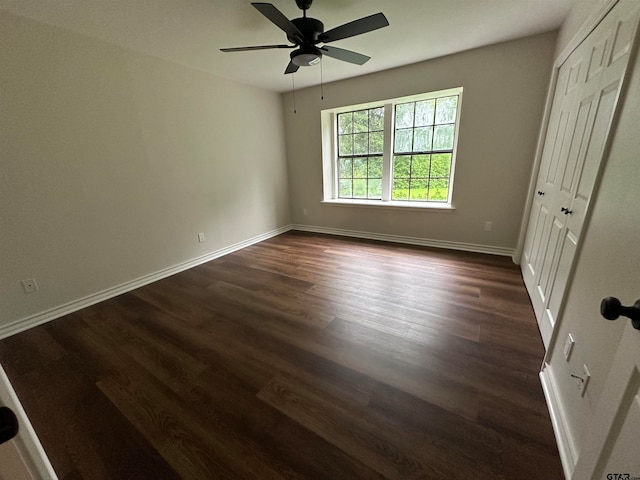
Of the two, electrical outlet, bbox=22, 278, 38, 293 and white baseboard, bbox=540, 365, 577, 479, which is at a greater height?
electrical outlet, bbox=22, 278, 38, 293

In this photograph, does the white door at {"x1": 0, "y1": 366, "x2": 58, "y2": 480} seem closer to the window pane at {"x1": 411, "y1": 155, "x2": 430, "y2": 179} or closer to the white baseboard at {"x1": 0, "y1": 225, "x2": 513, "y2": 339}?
the white baseboard at {"x1": 0, "y1": 225, "x2": 513, "y2": 339}

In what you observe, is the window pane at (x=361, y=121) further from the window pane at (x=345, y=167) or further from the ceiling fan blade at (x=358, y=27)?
the ceiling fan blade at (x=358, y=27)

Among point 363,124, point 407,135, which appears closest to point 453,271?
point 407,135

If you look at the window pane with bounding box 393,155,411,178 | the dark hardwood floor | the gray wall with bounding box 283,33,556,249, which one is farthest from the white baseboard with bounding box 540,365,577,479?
the window pane with bounding box 393,155,411,178

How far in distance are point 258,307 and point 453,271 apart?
7.18 ft

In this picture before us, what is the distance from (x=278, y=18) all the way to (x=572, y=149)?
2.12m

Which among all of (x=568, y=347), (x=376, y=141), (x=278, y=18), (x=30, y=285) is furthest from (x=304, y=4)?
(x=30, y=285)

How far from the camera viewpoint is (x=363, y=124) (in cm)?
410

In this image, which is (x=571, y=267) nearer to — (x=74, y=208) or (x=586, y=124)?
(x=586, y=124)

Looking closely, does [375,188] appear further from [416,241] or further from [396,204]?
[416,241]

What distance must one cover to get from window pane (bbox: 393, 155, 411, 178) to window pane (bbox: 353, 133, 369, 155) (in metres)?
0.55

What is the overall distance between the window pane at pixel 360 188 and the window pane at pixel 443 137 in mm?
1202

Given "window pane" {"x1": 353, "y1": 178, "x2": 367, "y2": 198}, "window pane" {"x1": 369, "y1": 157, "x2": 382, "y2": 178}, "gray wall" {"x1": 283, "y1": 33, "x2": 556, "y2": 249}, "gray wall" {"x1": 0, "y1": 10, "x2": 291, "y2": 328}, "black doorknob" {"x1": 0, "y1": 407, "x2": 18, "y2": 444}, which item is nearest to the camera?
"black doorknob" {"x1": 0, "y1": 407, "x2": 18, "y2": 444}

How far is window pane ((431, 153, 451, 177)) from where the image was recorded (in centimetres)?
354
